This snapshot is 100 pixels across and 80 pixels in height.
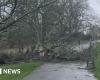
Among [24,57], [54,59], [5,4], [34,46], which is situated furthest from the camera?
[34,46]

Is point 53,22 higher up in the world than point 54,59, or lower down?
higher up

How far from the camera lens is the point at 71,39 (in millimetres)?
54500

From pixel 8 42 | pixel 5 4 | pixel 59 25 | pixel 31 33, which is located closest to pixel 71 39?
pixel 59 25

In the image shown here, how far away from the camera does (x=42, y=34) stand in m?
54.2

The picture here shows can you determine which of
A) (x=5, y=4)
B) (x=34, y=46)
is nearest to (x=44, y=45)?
(x=34, y=46)

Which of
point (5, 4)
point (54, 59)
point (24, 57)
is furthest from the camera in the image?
point (24, 57)

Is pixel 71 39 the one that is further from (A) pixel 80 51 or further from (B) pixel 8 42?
(B) pixel 8 42

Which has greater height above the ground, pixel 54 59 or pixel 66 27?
pixel 66 27

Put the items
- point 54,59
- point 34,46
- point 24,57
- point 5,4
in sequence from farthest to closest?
point 34,46, point 24,57, point 54,59, point 5,4

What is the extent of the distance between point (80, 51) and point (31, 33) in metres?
9.75

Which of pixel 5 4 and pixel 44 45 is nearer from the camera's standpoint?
pixel 5 4

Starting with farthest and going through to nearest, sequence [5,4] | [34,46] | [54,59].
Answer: [34,46] → [54,59] → [5,4]

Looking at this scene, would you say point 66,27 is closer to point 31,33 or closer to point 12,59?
point 31,33

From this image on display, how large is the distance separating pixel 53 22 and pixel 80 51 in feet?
26.9
